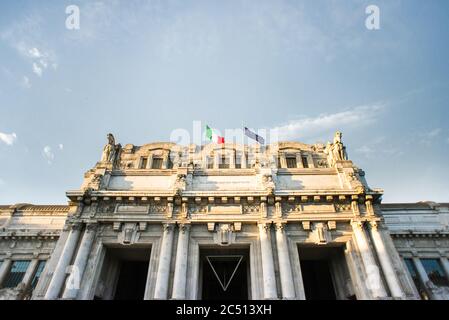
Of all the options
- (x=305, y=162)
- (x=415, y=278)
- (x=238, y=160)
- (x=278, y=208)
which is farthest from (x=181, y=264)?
(x=415, y=278)

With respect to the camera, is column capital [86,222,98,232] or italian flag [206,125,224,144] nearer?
column capital [86,222,98,232]

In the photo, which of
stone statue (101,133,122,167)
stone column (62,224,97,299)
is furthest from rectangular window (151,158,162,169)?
stone column (62,224,97,299)

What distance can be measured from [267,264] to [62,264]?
483 inches

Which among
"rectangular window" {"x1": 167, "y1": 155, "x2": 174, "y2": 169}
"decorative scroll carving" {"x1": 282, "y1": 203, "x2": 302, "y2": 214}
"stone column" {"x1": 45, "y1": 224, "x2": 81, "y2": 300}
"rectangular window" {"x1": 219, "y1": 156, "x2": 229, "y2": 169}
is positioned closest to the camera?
"stone column" {"x1": 45, "y1": 224, "x2": 81, "y2": 300}

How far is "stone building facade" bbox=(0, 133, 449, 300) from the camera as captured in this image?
16.5 metres

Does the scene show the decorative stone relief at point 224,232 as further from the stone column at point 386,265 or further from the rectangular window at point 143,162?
the rectangular window at point 143,162

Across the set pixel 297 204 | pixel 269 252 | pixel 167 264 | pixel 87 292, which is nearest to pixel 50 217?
pixel 87 292

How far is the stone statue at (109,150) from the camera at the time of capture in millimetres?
22453

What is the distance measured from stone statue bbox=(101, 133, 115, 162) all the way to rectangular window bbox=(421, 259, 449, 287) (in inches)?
1023

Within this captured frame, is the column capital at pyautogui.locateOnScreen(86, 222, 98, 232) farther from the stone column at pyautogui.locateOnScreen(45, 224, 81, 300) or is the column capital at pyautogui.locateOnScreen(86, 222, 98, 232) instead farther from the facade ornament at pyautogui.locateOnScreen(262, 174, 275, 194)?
the facade ornament at pyautogui.locateOnScreen(262, 174, 275, 194)

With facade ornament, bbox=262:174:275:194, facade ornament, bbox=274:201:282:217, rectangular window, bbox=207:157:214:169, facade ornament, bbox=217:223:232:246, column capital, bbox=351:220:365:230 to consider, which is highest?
rectangular window, bbox=207:157:214:169

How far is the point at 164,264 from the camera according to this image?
655 inches

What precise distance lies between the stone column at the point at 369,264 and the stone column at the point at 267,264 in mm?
5596

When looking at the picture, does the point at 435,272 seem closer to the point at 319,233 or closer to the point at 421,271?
the point at 421,271
